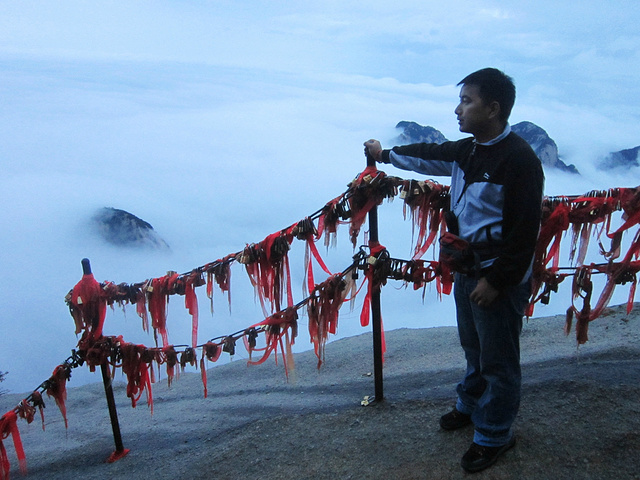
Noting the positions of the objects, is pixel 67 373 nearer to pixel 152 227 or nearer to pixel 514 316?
pixel 514 316

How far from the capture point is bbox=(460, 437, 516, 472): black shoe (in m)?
2.03

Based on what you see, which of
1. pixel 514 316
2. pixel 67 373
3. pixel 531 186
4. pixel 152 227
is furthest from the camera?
pixel 152 227

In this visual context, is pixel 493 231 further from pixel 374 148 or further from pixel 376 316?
pixel 376 316

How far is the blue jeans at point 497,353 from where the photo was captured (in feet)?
6.39

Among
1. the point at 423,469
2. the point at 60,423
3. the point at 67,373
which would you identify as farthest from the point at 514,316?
the point at 60,423

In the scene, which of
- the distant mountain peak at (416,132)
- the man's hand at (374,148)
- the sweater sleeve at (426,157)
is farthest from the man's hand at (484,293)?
the distant mountain peak at (416,132)

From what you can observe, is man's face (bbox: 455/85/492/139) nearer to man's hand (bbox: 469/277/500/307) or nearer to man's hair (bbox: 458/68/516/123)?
man's hair (bbox: 458/68/516/123)

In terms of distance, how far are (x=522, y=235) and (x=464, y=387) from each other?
0.96 metres

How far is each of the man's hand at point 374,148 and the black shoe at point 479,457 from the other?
1433 millimetres

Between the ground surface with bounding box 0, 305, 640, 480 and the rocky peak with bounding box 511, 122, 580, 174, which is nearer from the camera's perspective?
the ground surface with bounding box 0, 305, 640, 480

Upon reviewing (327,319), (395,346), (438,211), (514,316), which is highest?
(438,211)

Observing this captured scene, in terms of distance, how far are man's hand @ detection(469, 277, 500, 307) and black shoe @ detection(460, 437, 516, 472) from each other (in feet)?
2.21

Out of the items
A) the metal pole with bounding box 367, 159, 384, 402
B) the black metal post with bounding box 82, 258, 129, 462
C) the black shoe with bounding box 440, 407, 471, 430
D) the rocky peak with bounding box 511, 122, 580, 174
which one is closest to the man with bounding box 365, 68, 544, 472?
the black shoe with bounding box 440, 407, 471, 430

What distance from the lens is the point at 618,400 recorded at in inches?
96.6
